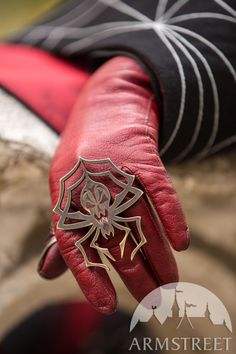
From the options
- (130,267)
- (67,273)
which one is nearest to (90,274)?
(130,267)

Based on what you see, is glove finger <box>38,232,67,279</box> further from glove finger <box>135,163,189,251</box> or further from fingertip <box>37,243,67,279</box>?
glove finger <box>135,163,189,251</box>

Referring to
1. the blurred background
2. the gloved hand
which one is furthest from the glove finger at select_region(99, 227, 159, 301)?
the blurred background

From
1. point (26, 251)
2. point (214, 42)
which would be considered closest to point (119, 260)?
point (214, 42)

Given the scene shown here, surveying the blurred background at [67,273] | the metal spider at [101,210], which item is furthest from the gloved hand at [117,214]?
the blurred background at [67,273]

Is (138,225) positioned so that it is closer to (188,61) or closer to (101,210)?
(101,210)

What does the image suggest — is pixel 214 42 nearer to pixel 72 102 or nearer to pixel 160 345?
pixel 72 102

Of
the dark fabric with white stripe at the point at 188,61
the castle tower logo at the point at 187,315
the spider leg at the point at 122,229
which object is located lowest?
the castle tower logo at the point at 187,315

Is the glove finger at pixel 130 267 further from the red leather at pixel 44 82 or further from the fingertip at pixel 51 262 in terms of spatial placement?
the red leather at pixel 44 82
